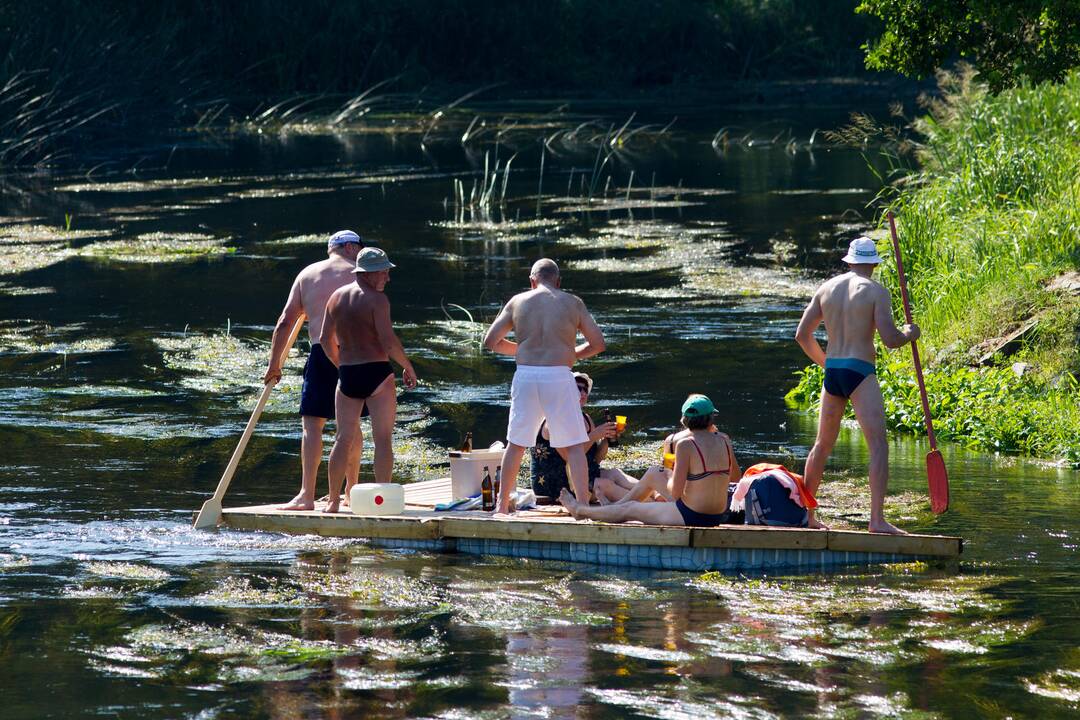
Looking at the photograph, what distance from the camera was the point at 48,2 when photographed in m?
42.7

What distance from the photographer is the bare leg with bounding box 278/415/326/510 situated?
11125 millimetres

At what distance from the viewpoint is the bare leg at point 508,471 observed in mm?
10609

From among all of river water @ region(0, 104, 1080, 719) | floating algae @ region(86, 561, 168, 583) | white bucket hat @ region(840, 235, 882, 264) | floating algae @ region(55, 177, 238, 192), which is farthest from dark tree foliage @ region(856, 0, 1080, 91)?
floating algae @ region(55, 177, 238, 192)

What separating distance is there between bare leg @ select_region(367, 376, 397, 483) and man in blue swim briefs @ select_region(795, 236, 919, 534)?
2.67 m

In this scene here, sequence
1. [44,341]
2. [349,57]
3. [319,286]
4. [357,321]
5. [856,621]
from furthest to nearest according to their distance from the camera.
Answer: [349,57], [44,341], [319,286], [357,321], [856,621]

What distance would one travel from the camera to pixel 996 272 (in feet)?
53.4

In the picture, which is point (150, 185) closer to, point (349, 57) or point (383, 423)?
point (349, 57)

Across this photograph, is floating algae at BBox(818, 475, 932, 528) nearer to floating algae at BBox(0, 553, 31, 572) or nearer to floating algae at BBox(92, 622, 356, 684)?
floating algae at BBox(92, 622, 356, 684)

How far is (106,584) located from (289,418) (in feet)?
18.1

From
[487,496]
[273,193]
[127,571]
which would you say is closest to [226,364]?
[487,496]

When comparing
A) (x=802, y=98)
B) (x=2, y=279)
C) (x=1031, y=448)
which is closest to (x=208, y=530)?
(x=1031, y=448)

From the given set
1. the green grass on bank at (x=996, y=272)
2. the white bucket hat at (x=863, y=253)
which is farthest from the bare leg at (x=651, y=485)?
the green grass on bank at (x=996, y=272)

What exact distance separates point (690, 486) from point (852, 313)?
1433 millimetres

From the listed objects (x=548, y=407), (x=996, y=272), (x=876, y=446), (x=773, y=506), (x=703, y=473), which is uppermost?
(x=996, y=272)
